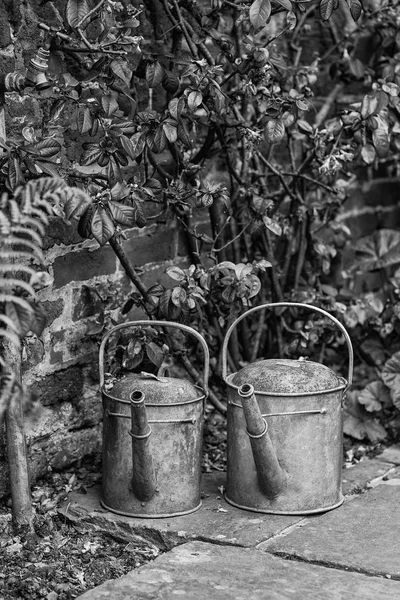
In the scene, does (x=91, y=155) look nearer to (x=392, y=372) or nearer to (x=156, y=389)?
(x=156, y=389)

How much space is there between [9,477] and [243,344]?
4.62ft

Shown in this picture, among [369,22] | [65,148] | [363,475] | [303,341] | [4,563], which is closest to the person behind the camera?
[4,563]

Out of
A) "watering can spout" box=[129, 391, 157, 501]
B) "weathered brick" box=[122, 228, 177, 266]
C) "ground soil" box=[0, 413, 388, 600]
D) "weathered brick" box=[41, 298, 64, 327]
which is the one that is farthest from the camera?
"weathered brick" box=[122, 228, 177, 266]

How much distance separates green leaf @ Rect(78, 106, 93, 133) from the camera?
2951 millimetres

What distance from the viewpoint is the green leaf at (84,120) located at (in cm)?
295

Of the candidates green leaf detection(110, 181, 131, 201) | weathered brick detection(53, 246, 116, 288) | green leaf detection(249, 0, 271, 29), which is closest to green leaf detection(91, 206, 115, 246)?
green leaf detection(110, 181, 131, 201)

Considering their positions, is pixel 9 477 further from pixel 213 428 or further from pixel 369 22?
pixel 369 22

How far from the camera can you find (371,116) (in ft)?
12.0

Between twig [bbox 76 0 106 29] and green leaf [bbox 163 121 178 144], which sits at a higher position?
twig [bbox 76 0 106 29]

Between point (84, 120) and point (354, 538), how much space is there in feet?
5.16

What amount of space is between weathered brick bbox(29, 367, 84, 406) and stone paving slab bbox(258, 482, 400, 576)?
93 centimetres

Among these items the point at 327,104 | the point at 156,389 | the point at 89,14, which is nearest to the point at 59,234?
the point at 156,389

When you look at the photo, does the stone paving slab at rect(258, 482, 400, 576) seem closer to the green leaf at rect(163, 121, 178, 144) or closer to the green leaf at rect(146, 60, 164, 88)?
the green leaf at rect(163, 121, 178, 144)

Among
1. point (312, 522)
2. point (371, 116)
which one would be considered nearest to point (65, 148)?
point (371, 116)
